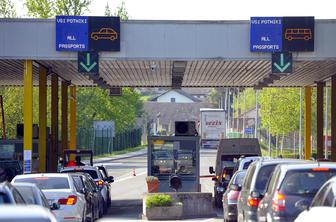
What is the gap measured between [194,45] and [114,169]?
37315 millimetres

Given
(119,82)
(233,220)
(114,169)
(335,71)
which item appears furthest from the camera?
(114,169)

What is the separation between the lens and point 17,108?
61.6 metres

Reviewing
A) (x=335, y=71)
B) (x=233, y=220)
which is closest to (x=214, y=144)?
(x=335, y=71)

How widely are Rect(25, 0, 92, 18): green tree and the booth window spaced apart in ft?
94.8

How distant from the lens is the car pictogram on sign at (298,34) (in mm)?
31172

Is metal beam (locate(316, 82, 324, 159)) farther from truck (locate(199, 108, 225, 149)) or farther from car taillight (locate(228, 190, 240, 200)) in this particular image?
truck (locate(199, 108, 225, 149))

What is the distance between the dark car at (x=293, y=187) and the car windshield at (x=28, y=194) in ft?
13.2

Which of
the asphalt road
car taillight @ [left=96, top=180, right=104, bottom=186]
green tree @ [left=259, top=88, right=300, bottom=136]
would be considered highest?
green tree @ [left=259, top=88, right=300, bottom=136]

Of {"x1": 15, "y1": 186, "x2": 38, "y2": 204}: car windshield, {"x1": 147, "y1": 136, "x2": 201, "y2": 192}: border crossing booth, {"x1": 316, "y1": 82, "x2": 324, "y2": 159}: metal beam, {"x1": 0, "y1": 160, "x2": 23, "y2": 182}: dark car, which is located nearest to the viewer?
{"x1": 15, "y1": 186, "x2": 38, "y2": 204}: car windshield

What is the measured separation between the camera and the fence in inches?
3223

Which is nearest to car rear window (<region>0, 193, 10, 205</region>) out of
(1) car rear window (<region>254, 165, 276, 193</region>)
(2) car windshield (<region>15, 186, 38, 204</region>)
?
(2) car windshield (<region>15, 186, 38, 204</region>)

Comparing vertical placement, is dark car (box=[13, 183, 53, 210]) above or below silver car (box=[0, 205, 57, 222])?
below

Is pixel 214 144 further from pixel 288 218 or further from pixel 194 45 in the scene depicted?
pixel 288 218

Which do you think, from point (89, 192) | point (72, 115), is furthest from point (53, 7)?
point (89, 192)
